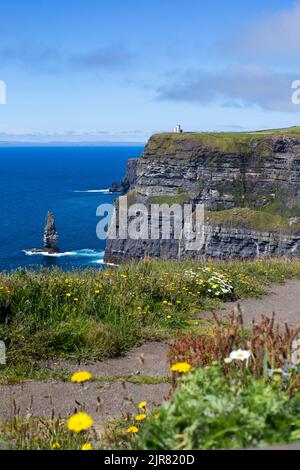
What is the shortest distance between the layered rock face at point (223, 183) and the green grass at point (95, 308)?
84.4 metres

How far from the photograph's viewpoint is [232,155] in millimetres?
109375

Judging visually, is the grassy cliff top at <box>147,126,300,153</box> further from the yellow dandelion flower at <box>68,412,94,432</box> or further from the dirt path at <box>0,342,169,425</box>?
the yellow dandelion flower at <box>68,412,94,432</box>

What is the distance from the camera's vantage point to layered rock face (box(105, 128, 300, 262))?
327 ft

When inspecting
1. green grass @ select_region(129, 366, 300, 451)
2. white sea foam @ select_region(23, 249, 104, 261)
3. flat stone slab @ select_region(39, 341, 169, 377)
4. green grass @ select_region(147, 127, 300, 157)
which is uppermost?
green grass @ select_region(147, 127, 300, 157)

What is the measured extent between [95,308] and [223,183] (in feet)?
340

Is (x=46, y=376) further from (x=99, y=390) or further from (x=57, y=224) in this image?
(x=57, y=224)

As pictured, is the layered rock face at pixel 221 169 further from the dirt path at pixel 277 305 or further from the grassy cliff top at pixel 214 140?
the dirt path at pixel 277 305

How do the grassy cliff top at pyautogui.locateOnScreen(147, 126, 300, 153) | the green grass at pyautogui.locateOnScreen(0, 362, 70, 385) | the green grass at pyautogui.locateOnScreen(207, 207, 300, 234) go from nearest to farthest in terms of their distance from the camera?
1. the green grass at pyautogui.locateOnScreen(0, 362, 70, 385)
2. the green grass at pyautogui.locateOnScreen(207, 207, 300, 234)
3. the grassy cliff top at pyautogui.locateOnScreen(147, 126, 300, 153)

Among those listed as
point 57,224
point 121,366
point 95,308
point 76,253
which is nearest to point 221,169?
point 76,253

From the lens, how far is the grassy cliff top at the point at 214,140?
109 m

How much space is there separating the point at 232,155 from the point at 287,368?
107802 millimetres

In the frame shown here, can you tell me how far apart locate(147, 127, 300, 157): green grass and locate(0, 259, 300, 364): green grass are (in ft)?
319

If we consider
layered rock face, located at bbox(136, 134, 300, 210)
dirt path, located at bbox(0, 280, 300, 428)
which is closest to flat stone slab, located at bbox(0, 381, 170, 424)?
dirt path, located at bbox(0, 280, 300, 428)

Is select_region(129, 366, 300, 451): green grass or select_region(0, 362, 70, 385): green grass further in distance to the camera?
select_region(0, 362, 70, 385): green grass
